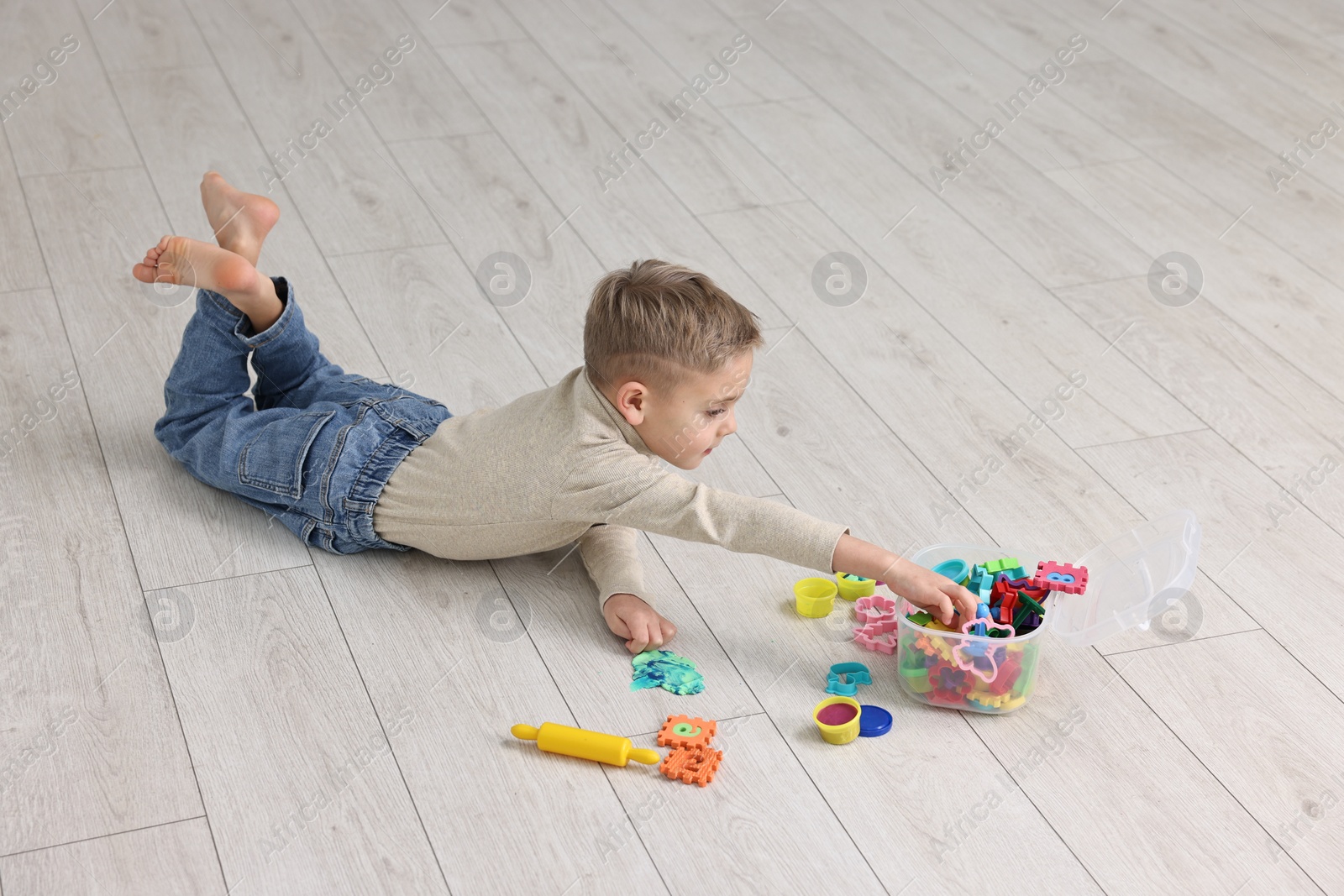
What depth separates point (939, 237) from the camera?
2189 mm

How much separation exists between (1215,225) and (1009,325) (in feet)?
1.77

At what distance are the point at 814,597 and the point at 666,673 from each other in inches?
7.8

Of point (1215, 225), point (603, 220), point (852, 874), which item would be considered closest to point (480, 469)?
point (852, 874)

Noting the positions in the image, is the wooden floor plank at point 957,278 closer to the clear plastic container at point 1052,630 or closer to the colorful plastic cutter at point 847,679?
the clear plastic container at point 1052,630

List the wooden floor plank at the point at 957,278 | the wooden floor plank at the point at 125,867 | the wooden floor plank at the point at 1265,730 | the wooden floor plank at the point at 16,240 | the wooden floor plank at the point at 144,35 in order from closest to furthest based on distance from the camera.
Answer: the wooden floor plank at the point at 125,867
the wooden floor plank at the point at 1265,730
the wooden floor plank at the point at 957,278
the wooden floor plank at the point at 16,240
the wooden floor plank at the point at 144,35

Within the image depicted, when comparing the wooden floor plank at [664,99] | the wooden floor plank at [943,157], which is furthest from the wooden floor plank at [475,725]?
the wooden floor plank at [943,157]

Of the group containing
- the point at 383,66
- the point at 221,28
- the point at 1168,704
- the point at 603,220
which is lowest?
the point at 221,28

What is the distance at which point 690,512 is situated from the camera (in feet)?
4.17

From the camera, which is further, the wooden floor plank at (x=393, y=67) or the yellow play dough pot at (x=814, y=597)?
the wooden floor plank at (x=393, y=67)

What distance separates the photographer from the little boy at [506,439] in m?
1.27

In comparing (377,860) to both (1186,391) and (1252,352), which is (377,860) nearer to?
(1186,391)

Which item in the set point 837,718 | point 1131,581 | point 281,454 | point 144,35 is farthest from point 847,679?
point 144,35

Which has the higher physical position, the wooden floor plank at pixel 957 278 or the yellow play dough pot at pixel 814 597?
the wooden floor plank at pixel 957 278

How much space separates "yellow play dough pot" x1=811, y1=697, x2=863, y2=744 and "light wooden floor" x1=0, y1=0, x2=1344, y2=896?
0.09ft
